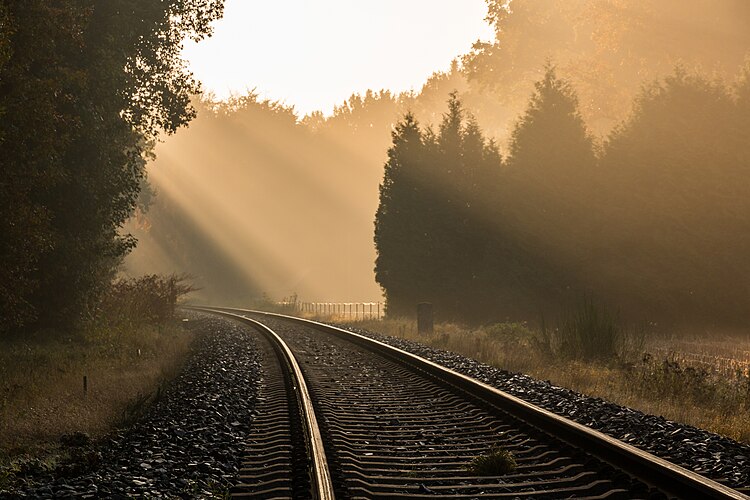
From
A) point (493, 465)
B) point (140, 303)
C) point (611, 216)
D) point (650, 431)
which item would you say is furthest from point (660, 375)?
point (140, 303)

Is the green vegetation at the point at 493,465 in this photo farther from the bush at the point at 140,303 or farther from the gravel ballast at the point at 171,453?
the bush at the point at 140,303

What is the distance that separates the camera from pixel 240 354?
57.3 feet

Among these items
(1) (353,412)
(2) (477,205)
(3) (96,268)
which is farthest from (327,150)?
(1) (353,412)

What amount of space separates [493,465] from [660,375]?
773 centimetres

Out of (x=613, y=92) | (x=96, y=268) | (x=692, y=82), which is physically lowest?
(x=96, y=268)

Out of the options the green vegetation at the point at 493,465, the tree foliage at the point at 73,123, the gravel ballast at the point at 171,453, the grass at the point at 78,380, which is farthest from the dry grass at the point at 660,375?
the tree foliage at the point at 73,123

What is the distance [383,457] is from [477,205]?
24292 millimetres

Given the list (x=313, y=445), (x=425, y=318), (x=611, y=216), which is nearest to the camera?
(x=313, y=445)

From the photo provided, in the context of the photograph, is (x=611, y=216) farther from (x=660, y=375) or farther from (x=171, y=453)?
(x=171, y=453)

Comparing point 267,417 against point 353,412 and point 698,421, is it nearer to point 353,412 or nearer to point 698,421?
point 353,412

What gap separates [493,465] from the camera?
624 centimetres

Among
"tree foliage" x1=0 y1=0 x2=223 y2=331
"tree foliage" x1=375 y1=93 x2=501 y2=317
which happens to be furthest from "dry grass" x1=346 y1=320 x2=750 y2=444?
"tree foliage" x1=0 y1=0 x2=223 y2=331

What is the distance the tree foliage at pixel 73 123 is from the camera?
42.6 ft

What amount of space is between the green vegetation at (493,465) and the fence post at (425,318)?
18.7 metres
